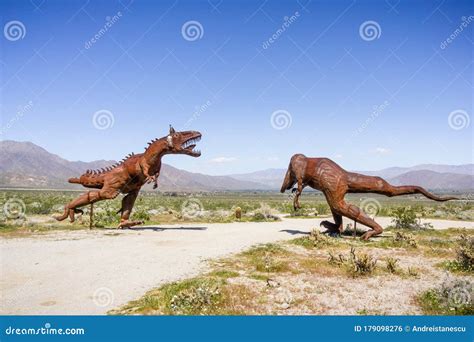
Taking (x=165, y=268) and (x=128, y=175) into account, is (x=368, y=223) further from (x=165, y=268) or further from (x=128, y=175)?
(x=128, y=175)

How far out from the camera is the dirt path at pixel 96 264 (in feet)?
22.3

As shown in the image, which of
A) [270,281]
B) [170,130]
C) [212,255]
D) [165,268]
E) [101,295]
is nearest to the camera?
[101,295]

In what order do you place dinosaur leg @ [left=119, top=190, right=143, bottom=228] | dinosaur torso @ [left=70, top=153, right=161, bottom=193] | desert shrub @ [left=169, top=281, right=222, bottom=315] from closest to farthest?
desert shrub @ [left=169, top=281, right=222, bottom=315], dinosaur torso @ [left=70, top=153, right=161, bottom=193], dinosaur leg @ [left=119, top=190, right=143, bottom=228]

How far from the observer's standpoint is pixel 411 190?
529 inches

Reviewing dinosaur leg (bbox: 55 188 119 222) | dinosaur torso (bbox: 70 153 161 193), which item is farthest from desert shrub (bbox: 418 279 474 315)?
dinosaur leg (bbox: 55 188 119 222)

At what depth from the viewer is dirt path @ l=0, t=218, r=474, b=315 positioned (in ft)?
22.3

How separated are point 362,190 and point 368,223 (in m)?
1.26

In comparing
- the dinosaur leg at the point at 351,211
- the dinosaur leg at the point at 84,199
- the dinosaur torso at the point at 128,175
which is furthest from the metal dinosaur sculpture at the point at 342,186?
the dinosaur leg at the point at 84,199

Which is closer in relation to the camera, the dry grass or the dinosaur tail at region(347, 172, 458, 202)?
the dry grass

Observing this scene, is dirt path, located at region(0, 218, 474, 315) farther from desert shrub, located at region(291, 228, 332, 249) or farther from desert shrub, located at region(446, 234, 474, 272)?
desert shrub, located at region(446, 234, 474, 272)

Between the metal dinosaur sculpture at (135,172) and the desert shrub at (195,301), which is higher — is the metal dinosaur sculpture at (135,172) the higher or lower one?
the higher one

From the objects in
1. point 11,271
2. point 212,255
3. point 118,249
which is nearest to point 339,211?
point 212,255

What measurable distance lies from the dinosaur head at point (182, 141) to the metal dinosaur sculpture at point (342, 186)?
4560 mm

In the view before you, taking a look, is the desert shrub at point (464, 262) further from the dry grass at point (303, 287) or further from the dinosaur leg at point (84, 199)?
the dinosaur leg at point (84, 199)
